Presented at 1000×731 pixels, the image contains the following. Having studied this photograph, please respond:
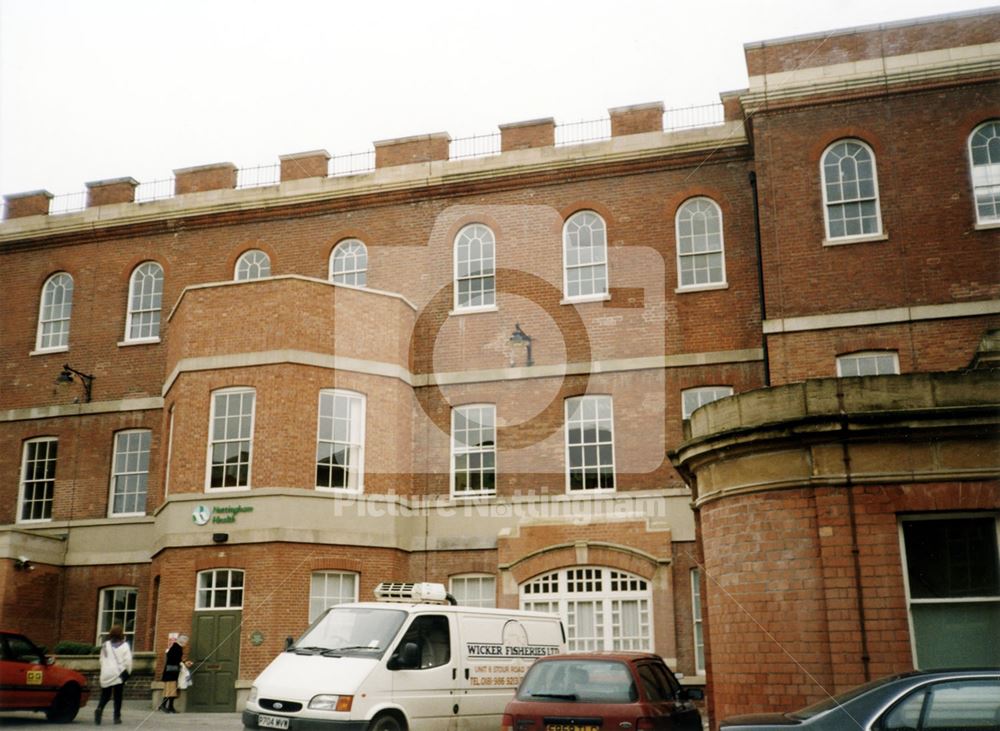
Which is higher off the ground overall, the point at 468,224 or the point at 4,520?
the point at 468,224

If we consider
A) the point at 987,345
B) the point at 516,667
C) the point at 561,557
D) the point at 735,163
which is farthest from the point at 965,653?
the point at 735,163

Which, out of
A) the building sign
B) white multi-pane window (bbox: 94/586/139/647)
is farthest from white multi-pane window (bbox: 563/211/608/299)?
white multi-pane window (bbox: 94/586/139/647)

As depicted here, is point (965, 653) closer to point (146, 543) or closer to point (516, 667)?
point (516, 667)

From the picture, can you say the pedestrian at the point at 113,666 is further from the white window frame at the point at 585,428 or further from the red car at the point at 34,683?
the white window frame at the point at 585,428

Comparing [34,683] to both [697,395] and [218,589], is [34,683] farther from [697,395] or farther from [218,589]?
[697,395]

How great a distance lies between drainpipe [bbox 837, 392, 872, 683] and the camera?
34.6 feet

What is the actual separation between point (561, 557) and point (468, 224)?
8.60 metres

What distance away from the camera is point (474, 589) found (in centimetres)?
2281

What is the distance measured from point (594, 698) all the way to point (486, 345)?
46.8ft

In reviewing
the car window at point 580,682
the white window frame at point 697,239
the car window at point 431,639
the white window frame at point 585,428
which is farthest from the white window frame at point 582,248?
the car window at point 580,682

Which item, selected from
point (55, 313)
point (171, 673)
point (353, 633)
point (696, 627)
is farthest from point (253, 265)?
point (353, 633)

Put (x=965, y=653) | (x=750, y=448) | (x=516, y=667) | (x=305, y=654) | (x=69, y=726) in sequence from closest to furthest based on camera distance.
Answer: (x=965, y=653) < (x=750, y=448) < (x=305, y=654) < (x=516, y=667) < (x=69, y=726)

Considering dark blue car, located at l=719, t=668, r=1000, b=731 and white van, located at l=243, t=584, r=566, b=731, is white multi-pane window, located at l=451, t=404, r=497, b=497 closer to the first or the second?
white van, located at l=243, t=584, r=566, b=731

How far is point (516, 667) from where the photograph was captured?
14.3 m
